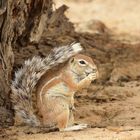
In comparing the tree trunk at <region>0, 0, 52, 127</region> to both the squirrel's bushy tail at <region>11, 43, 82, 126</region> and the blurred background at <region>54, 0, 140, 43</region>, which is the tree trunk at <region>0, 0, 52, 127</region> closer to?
the squirrel's bushy tail at <region>11, 43, 82, 126</region>

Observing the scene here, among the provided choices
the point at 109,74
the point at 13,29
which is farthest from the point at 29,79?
the point at 109,74

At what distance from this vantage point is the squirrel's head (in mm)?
7823

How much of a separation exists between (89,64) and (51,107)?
0.68 metres

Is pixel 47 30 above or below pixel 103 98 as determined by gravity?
above

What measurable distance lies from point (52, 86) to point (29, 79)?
279 mm

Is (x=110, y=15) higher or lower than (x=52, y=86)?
higher

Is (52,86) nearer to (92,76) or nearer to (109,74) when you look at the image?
(92,76)

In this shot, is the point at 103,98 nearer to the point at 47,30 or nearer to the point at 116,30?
the point at 47,30

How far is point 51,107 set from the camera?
25.1 feet

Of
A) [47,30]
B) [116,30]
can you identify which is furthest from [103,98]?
[116,30]

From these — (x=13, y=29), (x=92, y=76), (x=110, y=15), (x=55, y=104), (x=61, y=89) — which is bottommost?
(x=55, y=104)

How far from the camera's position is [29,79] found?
7.78 meters

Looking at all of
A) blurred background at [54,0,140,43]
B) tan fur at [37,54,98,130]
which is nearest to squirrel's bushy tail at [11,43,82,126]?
tan fur at [37,54,98,130]

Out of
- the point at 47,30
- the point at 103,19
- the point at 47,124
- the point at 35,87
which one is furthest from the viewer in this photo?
the point at 103,19
